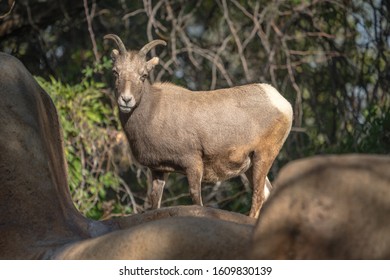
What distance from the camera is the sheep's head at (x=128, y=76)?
7.86m

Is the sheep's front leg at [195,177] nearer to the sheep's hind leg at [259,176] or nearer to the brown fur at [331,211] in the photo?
the sheep's hind leg at [259,176]

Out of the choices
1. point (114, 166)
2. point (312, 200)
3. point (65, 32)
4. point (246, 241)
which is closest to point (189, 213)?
point (246, 241)

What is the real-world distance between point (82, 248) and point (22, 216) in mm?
1011

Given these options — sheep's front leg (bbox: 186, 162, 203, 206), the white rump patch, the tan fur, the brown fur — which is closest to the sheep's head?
sheep's front leg (bbox: 186, 162, 203, 206)

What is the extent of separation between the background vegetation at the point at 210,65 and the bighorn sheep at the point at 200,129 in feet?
9.11

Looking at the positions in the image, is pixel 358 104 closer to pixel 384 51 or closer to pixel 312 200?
pixel 384 51

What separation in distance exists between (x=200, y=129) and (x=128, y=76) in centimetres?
77

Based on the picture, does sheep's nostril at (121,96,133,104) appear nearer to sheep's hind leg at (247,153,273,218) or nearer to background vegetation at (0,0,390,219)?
sheep's hind leg at (247,153,273,218)

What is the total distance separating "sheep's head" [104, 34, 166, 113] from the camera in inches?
309

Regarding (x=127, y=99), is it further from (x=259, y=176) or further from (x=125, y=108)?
(x=259, y=176)

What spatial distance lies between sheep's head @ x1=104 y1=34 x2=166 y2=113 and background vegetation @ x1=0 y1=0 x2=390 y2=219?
2.81 m

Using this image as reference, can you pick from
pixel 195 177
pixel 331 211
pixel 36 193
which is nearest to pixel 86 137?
pixel 195 177

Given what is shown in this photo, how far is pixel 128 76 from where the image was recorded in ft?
26.0

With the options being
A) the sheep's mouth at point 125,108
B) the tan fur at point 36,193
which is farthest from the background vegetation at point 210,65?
the tan fur at point 36,193
